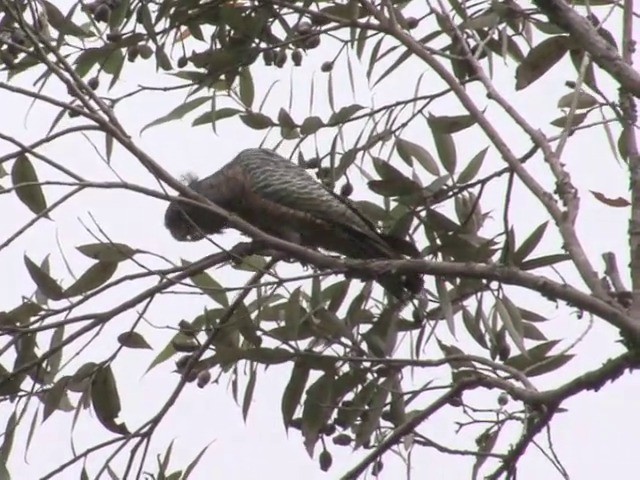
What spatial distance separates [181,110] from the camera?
10.9 feet

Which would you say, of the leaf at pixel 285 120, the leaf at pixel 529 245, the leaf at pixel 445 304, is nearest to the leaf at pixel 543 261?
the leaf at pixel 529 245

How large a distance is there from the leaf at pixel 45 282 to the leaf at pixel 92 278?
3 centimetres

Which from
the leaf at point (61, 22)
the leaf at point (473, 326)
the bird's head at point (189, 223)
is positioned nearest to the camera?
the leaf at point (473, 326)

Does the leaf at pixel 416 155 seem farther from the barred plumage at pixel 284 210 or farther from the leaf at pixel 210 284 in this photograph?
the leaf at pixel 210 284

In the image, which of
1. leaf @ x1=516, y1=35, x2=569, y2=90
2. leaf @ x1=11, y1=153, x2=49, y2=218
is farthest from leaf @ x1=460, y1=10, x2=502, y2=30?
leaf @ x1=11, y1=153, x2=49, y2=218

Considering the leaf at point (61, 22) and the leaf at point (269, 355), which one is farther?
the leaf at point (61, 22)

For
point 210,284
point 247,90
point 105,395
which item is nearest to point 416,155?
point 247,90

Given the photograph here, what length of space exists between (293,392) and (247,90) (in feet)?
3.05

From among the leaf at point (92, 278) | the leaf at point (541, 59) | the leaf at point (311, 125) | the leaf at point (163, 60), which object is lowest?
the leaf at point (92, 278)

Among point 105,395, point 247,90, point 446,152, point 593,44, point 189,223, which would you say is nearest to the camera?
point 593,44

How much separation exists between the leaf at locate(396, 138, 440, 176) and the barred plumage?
0.63 feet

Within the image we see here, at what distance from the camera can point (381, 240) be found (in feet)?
10.7

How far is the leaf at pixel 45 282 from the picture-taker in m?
2.86

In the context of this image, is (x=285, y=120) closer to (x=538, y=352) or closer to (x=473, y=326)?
(x=473, y=326)
